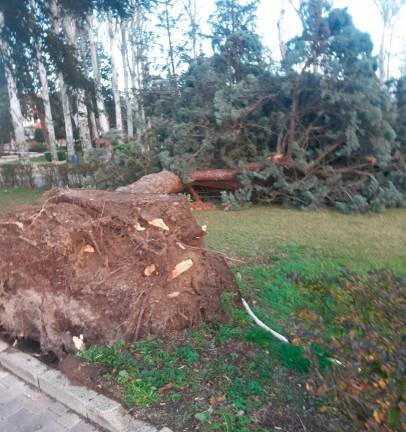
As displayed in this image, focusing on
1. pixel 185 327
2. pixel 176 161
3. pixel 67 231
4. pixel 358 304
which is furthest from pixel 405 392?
pixel 176 161

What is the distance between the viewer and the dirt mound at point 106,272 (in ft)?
9.79

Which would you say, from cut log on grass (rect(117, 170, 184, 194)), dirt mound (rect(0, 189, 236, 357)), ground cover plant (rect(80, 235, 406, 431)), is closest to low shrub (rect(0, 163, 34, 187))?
cut log on grass (rect(117, 170, 184, 194))

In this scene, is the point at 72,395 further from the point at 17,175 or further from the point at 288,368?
the point at 17,175

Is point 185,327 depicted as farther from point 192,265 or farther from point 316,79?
point 316,79

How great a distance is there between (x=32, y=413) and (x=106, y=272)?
1050 mm

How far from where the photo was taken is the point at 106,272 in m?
3.08

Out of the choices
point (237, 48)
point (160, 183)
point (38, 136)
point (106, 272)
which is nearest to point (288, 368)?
point (106, 272)

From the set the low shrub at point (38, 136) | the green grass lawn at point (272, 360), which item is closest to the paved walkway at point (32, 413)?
the green grass lawn at point (272, 360)

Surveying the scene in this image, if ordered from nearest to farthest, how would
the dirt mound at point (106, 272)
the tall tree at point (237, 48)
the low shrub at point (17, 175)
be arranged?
the dirt mound at point (106, 272), the tall tree at point (237, 48), the low shrub at point (17, 175)

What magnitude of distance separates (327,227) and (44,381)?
16.7 ft

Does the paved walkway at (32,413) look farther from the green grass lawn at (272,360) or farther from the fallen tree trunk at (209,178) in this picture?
the fallen tree trunk at (209,178)

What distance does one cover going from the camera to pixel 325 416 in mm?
1972

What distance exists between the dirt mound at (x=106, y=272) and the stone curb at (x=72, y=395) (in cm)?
23

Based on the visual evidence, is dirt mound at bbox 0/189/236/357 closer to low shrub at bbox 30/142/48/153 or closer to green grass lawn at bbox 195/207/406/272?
green grass lawn at bbox 195/207/406/272
